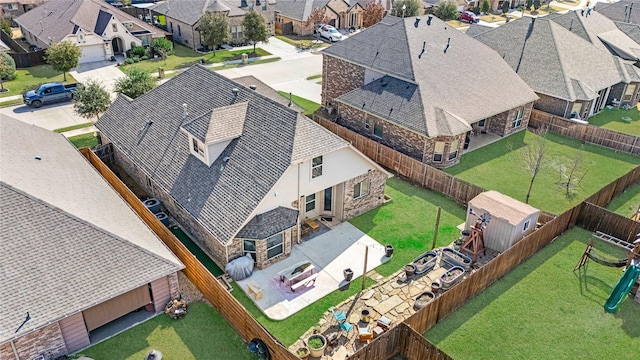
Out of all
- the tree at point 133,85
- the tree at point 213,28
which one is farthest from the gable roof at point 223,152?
the tree at point 213,28

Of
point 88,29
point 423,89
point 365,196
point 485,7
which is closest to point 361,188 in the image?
point 365,196

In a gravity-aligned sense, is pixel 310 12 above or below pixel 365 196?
above

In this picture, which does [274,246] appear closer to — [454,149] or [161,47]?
[454,149]

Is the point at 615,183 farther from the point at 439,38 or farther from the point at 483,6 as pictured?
the point at 483,6

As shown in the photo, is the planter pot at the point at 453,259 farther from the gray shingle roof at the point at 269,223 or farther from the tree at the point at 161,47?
the tree at the point at 161,47

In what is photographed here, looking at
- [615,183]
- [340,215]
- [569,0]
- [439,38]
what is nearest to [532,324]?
[340,215]
